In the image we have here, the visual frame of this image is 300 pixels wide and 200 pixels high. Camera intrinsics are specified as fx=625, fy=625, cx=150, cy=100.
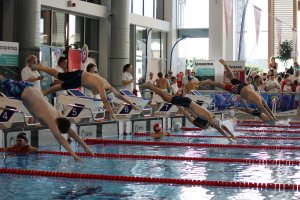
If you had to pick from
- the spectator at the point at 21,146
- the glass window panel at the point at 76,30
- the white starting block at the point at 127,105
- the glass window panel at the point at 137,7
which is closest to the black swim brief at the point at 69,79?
the spectator at the point at 21,146

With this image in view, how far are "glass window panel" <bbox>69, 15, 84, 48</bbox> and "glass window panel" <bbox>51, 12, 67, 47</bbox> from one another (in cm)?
45

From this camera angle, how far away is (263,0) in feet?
97.3

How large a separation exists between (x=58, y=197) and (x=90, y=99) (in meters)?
6.06

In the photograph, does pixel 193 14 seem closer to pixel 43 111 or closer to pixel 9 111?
pixel 9 111

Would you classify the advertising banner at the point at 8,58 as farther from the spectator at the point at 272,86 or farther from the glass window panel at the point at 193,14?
the glass window panel at the point at 193,14

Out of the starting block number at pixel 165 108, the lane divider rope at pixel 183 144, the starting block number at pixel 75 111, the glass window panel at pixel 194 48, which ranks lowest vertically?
the lane divider rope at pixel 183 144

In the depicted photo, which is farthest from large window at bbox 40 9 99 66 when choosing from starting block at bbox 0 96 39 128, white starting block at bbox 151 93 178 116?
starting block at bbox 0 96 39 128

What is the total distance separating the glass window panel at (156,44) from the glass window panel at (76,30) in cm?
588

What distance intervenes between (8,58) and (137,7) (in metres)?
12.5

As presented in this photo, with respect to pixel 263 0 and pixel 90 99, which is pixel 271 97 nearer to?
pixel 90 99

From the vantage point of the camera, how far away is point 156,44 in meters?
26.8

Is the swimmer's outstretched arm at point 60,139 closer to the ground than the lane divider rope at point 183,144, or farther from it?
farther from it

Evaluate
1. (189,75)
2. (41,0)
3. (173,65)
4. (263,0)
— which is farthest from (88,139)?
(263,0)

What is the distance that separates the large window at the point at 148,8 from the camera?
81.0ft
